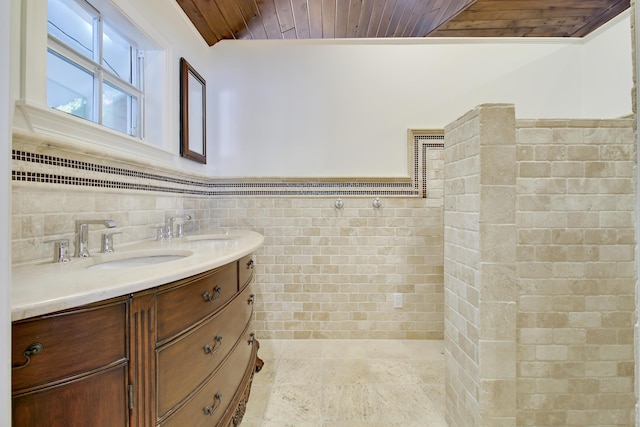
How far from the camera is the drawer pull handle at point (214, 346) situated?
117 cm

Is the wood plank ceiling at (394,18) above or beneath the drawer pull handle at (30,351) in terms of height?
above

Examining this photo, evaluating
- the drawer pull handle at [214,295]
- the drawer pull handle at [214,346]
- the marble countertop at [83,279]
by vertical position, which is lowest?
the drawer pull handle at [214,346]

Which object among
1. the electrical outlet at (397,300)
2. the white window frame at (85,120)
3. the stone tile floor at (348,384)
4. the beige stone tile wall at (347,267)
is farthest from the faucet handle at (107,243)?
the electrical outlet at (397,300)

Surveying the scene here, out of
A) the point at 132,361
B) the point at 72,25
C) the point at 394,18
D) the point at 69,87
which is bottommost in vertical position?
the point at 132,361

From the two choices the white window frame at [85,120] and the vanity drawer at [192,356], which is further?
the white window frame at [85,120]

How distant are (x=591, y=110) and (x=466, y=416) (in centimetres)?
281

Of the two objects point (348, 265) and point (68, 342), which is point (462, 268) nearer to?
point (348, 265)

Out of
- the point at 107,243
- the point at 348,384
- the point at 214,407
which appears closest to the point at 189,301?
the point at 214,407

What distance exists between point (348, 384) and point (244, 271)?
1119 mm

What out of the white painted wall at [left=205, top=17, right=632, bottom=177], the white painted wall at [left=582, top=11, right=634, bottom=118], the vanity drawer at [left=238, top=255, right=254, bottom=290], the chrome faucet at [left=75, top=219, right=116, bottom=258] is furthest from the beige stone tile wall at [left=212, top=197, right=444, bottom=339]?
the white painted wall at [left=582, top=11, right=634, bottom=118]

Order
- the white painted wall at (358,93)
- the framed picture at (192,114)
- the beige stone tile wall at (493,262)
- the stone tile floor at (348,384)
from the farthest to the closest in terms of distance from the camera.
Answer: the white painted wall at (358,93)
the framed picture at (192,114)
the stone tile floor at (348,384)
the beige stone tile wall at (493,262)

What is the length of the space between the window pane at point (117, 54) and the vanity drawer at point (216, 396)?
5.96ft

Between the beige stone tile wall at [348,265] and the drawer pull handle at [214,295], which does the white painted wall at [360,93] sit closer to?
the beige stone tile wall at [348,265]

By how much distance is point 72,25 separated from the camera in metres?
1.51
